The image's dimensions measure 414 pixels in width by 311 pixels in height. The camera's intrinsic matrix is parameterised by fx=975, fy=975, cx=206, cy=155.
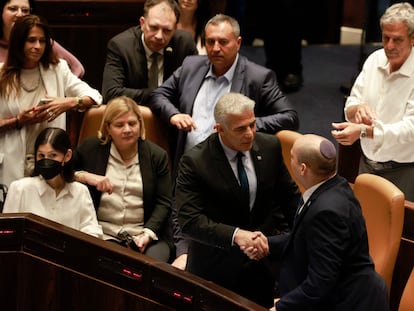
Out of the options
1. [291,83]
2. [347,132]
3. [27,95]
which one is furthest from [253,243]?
[291,83]

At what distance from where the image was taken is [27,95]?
3.87 m

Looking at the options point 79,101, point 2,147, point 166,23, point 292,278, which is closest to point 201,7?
point 166,23

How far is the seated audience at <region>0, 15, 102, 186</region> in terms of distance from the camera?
149 inches

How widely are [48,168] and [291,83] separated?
113 inches

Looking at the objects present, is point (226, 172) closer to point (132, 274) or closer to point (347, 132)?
point (132, 274)

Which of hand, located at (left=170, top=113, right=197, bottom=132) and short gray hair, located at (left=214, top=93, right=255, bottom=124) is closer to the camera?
short gray hair, located at (left=214, top=93, right=255, bottom=124)

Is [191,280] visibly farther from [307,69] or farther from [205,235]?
[307,69]

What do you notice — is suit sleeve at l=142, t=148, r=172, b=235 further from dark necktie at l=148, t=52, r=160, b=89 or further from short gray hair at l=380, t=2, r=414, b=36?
short gray hair at l=380, t=2, r=414, b=36

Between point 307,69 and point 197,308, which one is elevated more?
point 197,308

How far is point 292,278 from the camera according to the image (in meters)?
2.83

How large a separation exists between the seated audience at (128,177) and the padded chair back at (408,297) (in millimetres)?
926

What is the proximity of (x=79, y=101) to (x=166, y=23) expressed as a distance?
0.51 meters

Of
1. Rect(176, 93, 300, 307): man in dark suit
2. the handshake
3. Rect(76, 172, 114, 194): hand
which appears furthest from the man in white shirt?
Rect(76, 172, 114, 194): hand

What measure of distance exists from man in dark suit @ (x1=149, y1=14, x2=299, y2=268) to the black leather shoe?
6.99ft
